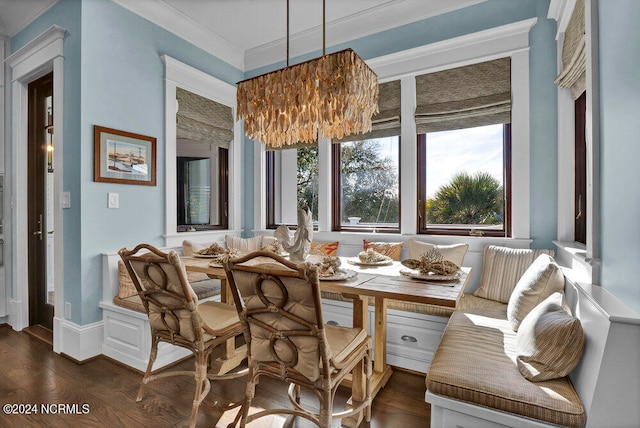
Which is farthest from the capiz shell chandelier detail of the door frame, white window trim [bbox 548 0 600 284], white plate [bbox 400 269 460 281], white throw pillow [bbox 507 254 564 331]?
the door frame

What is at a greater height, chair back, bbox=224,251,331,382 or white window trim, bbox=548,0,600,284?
white window trim, bbox=548,0,600,284

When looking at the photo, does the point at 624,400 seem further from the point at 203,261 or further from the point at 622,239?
the point at 203,261

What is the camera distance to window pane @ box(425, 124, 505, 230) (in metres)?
3.00

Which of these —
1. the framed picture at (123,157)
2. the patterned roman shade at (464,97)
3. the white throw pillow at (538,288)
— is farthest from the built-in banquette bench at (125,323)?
the patterned roman shade at (464,97)

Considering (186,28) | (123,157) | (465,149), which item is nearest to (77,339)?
(123,157)

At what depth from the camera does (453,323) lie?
2.04 meters

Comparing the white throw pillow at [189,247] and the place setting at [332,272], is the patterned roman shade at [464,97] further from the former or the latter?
the white throw pillow at [189,247]

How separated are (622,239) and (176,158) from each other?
352 centimetres

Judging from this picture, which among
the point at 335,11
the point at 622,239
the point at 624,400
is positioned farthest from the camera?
the point at 335,11

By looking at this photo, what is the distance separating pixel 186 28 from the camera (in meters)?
3.42

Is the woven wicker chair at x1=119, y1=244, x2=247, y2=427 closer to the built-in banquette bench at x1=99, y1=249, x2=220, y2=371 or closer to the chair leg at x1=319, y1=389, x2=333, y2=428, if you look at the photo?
the built-in banquette bench at x1=99, y1=249, x2=220, y2=371

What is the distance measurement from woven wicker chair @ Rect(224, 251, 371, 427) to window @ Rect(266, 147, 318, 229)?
2601mm

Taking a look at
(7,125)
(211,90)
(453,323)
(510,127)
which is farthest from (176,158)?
(510,127)

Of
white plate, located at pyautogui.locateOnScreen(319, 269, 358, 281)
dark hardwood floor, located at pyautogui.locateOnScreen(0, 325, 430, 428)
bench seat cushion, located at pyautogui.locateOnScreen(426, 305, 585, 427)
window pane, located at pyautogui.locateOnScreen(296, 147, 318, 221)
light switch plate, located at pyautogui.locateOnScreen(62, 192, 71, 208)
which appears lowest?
dark hardwood floor, located at pyautogui.locateOnScreen(0, 325, 430, 428)
